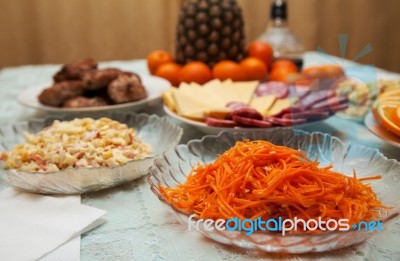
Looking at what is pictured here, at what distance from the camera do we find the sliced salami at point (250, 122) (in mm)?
Result: 915

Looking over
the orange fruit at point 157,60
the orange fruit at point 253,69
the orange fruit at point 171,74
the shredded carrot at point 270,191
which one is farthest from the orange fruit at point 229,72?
the shredded carrot at point 270,191

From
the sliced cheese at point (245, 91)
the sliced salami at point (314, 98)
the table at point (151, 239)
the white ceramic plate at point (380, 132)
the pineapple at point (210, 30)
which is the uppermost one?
the pineapple at point (210, 30)

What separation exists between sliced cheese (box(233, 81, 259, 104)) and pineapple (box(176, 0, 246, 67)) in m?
0.31

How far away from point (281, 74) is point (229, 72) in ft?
0.53

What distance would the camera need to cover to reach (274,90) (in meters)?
1.18

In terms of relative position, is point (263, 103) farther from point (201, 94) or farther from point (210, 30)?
point (210, 30)

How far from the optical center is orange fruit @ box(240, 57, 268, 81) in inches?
55.5

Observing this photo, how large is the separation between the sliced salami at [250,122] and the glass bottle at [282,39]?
763 millimetres

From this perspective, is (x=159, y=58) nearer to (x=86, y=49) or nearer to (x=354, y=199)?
(x=354, y=199)

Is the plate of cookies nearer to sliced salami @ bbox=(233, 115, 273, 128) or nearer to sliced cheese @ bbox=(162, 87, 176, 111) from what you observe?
sliced cheese @ bbox=(162, 87, 176, 111)

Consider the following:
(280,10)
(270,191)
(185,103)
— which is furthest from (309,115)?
(280,10)

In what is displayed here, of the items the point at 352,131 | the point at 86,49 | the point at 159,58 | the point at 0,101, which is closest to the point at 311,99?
the point at 352,131

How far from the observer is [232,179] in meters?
0.61

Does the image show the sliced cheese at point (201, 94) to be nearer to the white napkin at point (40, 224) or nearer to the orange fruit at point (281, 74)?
the orange fruit at point (281, 74)
